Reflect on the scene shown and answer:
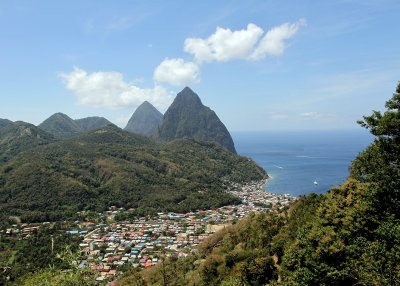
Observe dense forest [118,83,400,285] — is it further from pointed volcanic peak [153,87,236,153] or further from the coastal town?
pointed volcanic peak [153,87,236,153]

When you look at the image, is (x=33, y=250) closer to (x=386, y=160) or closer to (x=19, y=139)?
(x=386, y=160)

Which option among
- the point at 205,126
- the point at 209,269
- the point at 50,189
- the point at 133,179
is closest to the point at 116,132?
the point at 133,179

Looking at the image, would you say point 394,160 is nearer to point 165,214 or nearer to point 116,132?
point 165,214

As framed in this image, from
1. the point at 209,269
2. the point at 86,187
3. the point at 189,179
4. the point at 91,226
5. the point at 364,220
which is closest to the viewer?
the point at 364,220

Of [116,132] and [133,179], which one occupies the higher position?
[116,132]

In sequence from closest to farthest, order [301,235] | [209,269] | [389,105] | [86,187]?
[389,105]
[301,235]
[209,269]
[86,187]

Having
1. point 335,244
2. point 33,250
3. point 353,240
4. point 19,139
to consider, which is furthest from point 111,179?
point 19,139
